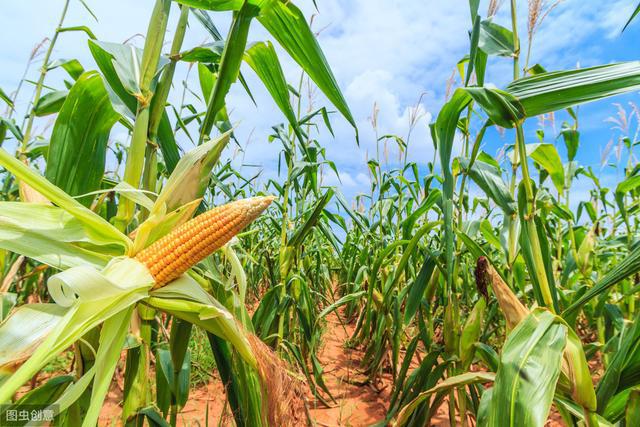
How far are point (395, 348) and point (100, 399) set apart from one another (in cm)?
218

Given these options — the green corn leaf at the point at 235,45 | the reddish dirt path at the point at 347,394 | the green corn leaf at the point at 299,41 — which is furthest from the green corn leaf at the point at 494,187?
the reddish dirt path at the point at 347,394

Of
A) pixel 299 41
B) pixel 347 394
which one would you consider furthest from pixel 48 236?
pixel 347 394

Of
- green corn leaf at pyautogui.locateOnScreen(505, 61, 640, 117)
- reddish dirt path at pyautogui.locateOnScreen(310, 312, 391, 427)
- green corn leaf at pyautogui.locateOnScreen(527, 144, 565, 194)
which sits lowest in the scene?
reddish dirt path at pyautogui.locateOnScreen(310, 312, 391, 427)

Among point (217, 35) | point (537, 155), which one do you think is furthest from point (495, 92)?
point (217, 35)

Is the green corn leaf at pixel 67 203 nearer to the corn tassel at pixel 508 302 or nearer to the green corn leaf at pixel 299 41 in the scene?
the green corn leaf at pixel 299 41

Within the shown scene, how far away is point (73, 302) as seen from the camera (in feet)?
2.15

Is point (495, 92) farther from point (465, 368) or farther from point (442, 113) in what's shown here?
point (465, 368)

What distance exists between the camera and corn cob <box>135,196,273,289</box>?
2.42ft

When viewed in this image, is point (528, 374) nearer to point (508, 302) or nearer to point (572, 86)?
point (508, 302)

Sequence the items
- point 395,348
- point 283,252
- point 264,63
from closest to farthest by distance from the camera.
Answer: point 264,63 < point 283,252 < point 395,348

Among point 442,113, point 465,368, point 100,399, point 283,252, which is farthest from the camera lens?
point 283,252

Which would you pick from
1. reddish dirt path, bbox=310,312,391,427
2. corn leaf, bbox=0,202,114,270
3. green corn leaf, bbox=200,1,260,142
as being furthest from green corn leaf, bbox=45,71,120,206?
reddish dirt path, bbox=310,312,391,427

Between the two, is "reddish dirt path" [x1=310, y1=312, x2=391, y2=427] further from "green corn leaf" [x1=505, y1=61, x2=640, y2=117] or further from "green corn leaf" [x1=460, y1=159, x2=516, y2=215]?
"green corn leaf" [x1=505, y1=61, x2=640, y2=117]

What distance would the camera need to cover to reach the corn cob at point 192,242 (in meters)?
0.74
